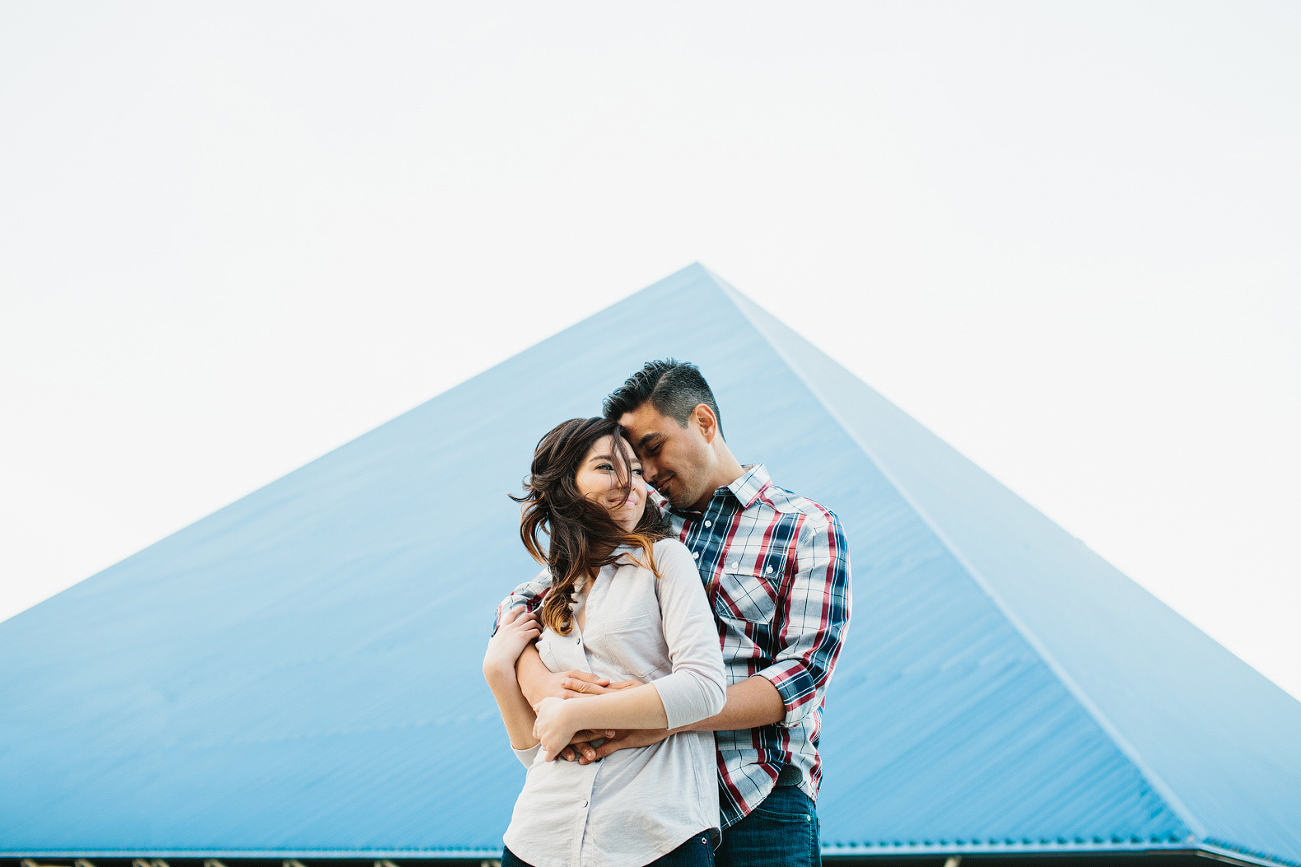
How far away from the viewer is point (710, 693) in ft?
3.89

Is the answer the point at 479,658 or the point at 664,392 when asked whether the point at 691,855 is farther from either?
the point at 479,658

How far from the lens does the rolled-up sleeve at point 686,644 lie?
3.84 ft

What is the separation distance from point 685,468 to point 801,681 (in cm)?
50

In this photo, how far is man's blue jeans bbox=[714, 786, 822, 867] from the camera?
4.32ft

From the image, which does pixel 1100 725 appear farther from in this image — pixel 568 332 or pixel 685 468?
pixel 568 332

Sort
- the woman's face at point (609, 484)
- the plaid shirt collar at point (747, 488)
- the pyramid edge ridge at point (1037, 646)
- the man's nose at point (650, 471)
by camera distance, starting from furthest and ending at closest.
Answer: the pyramid edge ridge at point (1037, 646), the man's nose at point (650, 471), the plaid shirt collar at point (747, 488), the woman's face at point (609, 484)

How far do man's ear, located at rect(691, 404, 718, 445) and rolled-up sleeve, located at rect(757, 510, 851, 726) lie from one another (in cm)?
34

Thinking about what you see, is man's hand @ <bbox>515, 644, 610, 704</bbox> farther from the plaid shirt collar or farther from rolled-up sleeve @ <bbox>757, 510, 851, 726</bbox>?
the plaid shirt collar

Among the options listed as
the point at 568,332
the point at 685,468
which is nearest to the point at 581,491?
the point at 685,468

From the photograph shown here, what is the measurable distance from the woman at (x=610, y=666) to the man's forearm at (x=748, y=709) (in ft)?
0.14

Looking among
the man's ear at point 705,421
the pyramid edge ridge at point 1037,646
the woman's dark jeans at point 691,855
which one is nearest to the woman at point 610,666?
the woman's dark jeans at point 691,855

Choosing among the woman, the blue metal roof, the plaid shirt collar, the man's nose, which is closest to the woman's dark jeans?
the woman

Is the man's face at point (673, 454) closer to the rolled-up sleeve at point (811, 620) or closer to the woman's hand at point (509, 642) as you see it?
the rolled-up sleeve at point (811, 620)

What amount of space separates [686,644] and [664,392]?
1.98ft
